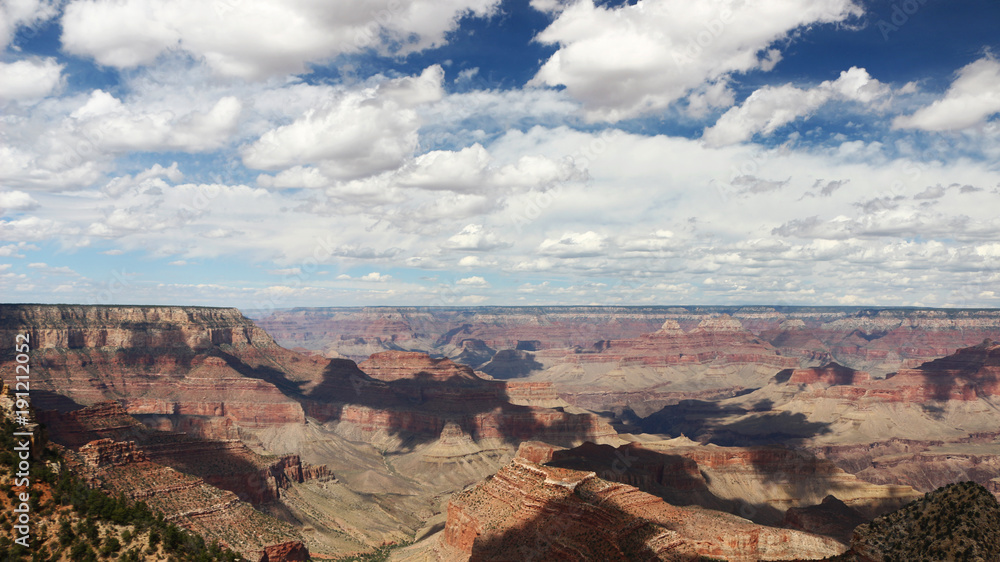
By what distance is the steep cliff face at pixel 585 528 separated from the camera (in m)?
66.4

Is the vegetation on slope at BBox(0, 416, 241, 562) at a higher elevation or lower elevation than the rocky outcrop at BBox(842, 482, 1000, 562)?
lower

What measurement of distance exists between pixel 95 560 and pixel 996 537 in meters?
50.0

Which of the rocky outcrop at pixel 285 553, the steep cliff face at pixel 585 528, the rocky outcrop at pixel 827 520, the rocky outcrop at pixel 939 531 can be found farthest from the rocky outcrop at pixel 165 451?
the rocky outcrop at pixel 827 520

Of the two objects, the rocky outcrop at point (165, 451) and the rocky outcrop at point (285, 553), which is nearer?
the rocky outcrop at point (285, 553)

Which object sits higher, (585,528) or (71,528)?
(71,528)

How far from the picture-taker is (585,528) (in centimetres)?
6725

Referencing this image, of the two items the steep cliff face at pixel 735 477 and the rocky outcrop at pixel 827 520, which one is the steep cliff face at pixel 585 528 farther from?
the steep cliff face at pixel 735 477

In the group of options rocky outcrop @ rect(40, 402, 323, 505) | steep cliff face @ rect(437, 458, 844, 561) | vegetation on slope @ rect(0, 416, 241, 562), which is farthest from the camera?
rocky outcrop @ rect(40, 402, 323, 505)

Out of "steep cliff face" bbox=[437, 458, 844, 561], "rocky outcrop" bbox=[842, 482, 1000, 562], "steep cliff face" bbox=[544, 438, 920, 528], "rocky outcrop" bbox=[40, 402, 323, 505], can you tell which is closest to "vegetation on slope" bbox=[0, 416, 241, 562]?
"steep cliff face" bbox=[437, 458, 844, 561]

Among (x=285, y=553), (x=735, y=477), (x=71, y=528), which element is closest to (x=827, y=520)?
(x=735, y=477)

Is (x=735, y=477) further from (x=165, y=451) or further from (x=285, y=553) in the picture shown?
(x=165, y=451)

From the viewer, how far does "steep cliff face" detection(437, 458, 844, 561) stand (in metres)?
66.4

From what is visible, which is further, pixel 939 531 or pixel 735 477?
pixel 735 477

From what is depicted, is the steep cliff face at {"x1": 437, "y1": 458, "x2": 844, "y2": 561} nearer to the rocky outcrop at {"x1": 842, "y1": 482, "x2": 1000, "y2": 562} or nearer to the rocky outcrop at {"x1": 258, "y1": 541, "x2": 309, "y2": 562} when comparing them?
the rocky outcrop at {"x1": 258, "y1": 541, "x2": 309, "y2": 562}
